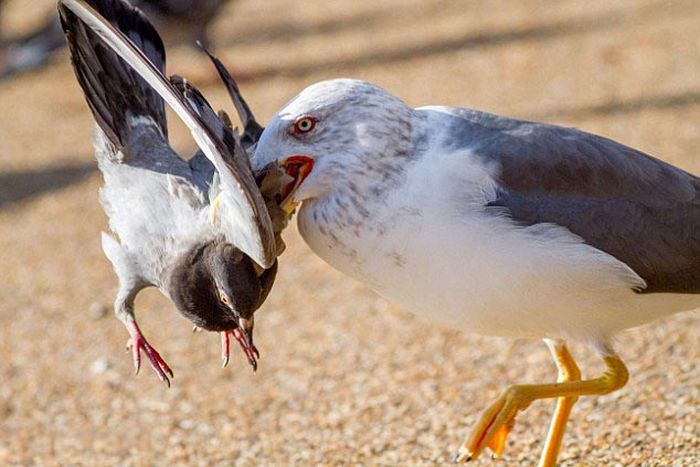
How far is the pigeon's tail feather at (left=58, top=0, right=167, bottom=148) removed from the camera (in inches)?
166

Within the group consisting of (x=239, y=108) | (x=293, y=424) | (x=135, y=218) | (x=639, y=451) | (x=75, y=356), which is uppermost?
(x=239, y=108)

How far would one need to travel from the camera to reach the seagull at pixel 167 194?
340 cm

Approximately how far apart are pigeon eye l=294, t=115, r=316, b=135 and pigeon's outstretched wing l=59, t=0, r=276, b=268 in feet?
0.70

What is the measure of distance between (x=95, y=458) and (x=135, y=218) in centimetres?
136

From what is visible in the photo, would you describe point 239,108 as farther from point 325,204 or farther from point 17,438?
point 17,438

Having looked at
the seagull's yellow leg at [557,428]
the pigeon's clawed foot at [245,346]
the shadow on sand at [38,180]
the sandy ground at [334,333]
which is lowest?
the shadow on sand at [38,180]

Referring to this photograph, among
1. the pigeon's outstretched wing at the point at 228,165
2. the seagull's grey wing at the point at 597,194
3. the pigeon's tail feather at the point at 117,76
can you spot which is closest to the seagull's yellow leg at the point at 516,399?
the seagull's grey wing at the point at 597,194

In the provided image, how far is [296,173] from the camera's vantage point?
3.59m

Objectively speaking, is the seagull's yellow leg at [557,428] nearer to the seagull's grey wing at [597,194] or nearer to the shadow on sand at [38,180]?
the seagull's grey wing at [597,194]

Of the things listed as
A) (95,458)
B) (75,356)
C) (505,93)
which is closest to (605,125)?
(505,93)

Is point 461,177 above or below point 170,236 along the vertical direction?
above

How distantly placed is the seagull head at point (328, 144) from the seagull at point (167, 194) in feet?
0.29

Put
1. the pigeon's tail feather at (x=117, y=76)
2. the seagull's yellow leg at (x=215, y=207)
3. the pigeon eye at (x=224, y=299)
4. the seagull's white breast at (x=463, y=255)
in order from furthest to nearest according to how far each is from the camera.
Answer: the pigeon's tail feather at (x=117, y=76) → the pigeon eye at (x=224, y=299) → the seagull's yellow leg at (x=215, y=207) → the seagull's white breast at (x=463, y=255)

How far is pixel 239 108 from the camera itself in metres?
4.19
